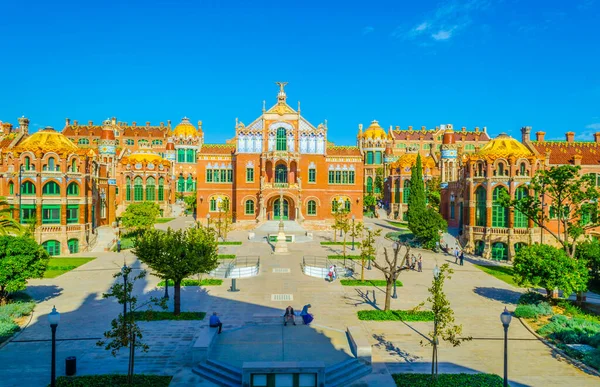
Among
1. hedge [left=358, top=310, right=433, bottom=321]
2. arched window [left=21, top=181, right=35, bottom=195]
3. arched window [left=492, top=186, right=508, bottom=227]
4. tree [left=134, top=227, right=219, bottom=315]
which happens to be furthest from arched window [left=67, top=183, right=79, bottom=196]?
arched window [left=492, top=186, right=508, bottom=227]

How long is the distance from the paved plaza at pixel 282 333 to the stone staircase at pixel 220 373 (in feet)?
1.08

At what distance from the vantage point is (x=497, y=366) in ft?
56.3

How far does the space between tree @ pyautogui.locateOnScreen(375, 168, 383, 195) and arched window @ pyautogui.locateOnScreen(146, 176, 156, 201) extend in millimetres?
45789

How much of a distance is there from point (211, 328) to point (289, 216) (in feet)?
143

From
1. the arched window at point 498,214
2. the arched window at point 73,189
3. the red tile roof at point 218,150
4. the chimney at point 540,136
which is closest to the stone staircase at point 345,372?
the arched window at point 498,214

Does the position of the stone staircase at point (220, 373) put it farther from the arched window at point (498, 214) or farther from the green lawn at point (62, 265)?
the arched window at point (498, 214)

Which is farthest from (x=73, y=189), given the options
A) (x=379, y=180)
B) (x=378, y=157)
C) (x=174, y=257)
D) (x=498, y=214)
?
(x=378, y=157)

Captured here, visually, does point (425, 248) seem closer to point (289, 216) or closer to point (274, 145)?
point (289, 216)

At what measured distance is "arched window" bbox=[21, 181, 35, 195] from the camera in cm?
4250

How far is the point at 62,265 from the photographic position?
→ 3675 centimetres

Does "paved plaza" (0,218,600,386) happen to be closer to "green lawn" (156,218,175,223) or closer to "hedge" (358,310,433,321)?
"hedge" (358,310,433,321)

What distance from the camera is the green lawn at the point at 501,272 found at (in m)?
33.3

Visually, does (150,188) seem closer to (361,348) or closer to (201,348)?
(201,348)

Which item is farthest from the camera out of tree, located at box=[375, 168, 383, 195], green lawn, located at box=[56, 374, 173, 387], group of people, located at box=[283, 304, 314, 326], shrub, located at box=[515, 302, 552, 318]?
tree, located at box=[375, 168, 383, 195]
